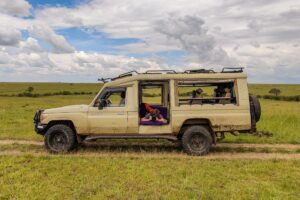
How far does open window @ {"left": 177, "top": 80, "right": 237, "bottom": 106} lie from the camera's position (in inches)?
451

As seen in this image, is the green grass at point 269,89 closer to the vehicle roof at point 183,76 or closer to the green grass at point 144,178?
the vehicle roof at point 183,76

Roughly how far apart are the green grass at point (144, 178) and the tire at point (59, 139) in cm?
91

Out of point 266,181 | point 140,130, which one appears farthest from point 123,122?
point 266,181

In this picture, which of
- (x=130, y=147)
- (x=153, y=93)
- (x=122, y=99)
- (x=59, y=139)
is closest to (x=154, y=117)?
(x=153, y=93)

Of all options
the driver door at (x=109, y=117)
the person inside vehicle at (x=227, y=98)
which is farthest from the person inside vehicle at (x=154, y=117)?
the person inside vehicle at (x=227, y=98)

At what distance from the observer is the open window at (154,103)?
11.6 meters

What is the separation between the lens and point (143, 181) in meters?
8.17

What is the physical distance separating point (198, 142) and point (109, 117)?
2858 millimetres

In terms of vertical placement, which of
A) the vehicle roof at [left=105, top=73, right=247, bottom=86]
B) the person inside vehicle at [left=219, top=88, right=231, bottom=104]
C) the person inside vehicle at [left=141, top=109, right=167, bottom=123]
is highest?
the vehicle roof at [left=105, top=73, right=247, bottom=86]

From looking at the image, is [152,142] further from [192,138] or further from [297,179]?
[297,179]

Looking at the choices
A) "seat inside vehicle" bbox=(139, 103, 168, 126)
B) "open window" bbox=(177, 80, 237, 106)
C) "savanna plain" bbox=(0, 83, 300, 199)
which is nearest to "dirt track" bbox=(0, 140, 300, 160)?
"savanna plain" bbox=(0, 83, 300, 199)

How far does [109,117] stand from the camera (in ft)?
37.4

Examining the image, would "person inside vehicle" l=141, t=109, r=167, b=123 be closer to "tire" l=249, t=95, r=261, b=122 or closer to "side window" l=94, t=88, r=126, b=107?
"side window" l=94, t=88, r=126, b=107

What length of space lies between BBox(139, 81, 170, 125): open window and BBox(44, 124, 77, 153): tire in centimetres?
228
